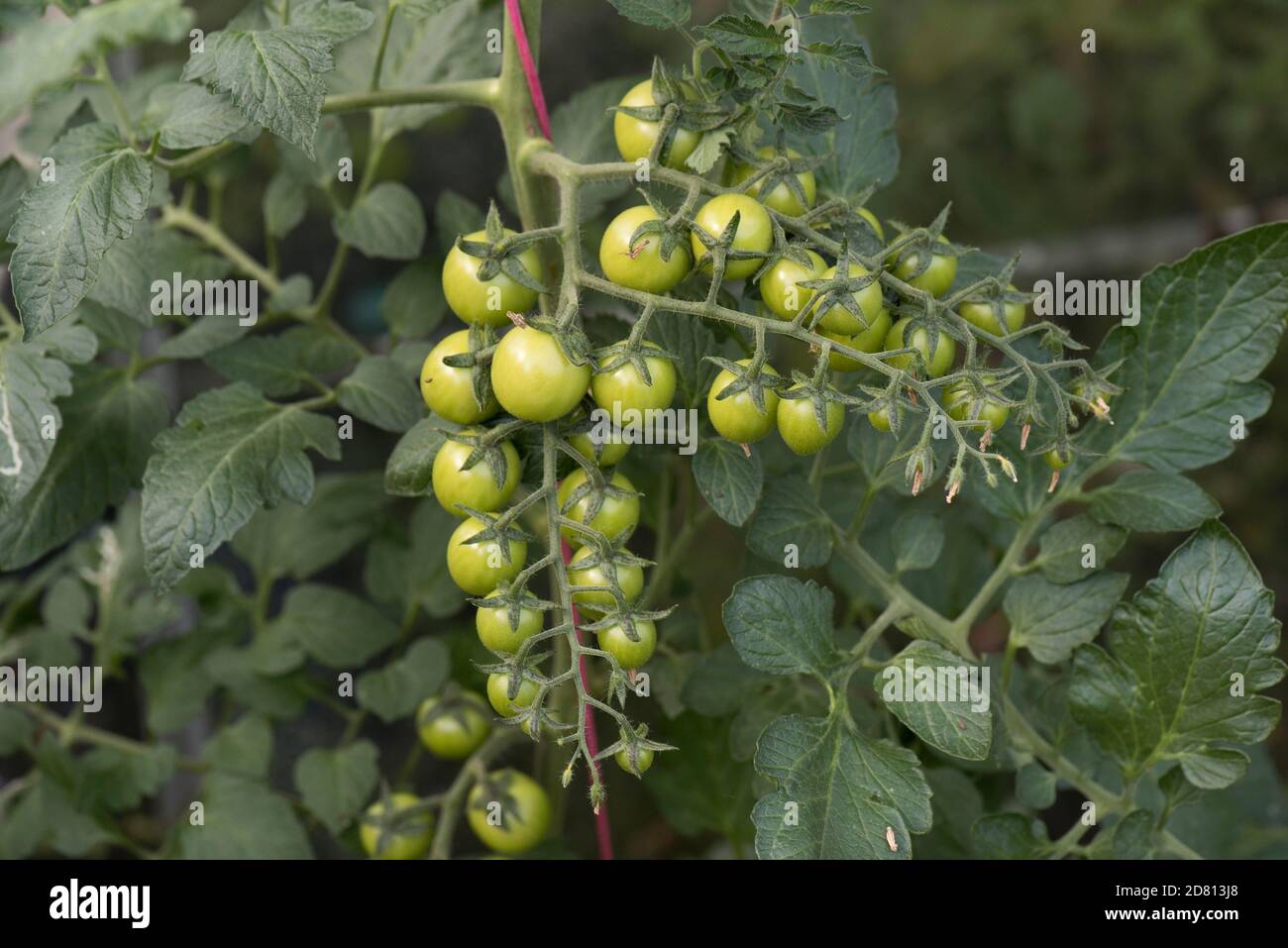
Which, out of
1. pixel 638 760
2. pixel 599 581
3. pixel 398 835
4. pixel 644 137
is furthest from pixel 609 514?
pixel 398 835

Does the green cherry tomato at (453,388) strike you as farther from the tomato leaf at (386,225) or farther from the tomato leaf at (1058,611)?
the tomato leaf at (1058,611)

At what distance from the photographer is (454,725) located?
1.06 metres

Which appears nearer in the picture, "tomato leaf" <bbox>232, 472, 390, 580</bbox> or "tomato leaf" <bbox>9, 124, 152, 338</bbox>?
"tomato leaf" <bbox>9, 124, 152, 338</bbox>

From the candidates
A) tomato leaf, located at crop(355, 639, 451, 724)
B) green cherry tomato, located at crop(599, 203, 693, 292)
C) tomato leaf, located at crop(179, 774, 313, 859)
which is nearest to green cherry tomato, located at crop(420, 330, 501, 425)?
green cherry tomato, located at crop(599, 203, 693, 292)

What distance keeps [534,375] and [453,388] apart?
83 millimetres

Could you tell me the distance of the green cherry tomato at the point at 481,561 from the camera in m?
0.70

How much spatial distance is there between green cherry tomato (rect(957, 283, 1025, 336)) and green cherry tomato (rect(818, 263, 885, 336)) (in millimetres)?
82

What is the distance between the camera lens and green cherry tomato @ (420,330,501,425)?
0.72m

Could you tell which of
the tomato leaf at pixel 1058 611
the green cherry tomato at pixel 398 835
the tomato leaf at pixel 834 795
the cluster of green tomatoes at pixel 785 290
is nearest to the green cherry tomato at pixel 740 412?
the cluster of green tomatoes at pixel 785 290

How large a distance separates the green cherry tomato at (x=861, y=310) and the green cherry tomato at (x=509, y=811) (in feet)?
1.71

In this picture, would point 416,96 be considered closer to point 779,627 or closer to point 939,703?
point 779,627

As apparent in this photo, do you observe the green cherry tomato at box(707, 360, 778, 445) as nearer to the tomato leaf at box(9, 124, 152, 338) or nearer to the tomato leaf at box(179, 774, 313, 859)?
the tomato leaf at box(9, 124, 152, 338)
